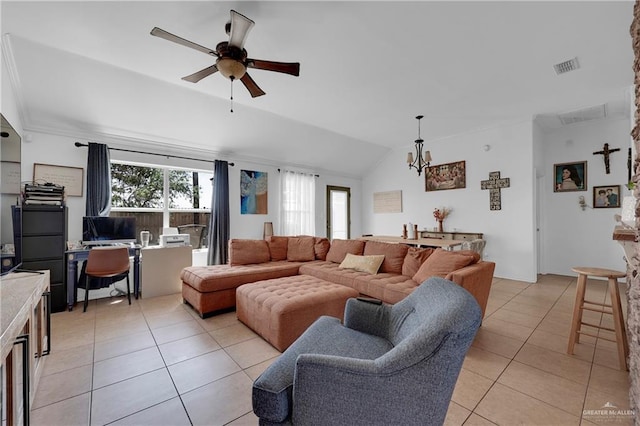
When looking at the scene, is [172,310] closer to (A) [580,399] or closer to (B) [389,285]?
(B) [389,285]

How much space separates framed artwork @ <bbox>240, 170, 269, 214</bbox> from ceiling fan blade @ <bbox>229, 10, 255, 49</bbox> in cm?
349

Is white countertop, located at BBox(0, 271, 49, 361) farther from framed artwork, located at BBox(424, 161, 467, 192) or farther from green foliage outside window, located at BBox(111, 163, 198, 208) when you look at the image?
framed artwork, located at BBox(424, 161, 467, 192)

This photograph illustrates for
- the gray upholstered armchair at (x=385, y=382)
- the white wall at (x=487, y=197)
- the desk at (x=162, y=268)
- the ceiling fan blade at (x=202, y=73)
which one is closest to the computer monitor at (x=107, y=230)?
the desk at (x=162, y=268)

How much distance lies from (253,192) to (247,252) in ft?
6.43

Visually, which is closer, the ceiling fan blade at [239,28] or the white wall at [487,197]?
the ceiling fan blade at [239,28]

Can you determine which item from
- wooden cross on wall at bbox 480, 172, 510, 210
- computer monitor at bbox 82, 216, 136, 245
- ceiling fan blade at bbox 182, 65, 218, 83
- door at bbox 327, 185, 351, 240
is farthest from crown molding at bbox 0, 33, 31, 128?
wooden cross on wall at bbox 480, 172, 510, 210

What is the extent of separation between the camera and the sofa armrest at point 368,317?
5.60ft

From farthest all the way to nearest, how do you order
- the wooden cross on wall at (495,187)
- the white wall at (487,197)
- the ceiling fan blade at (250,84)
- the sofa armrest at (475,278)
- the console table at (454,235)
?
the console table at (454,235) < the wooden cross on wall at (495,187) < the white wall at (487,197) < the ceiling fan blade at (250,84) < the sofa armrest at (475,278)

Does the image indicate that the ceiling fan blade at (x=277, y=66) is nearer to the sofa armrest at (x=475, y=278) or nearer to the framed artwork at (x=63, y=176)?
the sofa armrest at (x=475, y=278)

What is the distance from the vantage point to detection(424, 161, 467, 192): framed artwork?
546 cm

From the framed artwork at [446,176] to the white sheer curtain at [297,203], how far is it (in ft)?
8.97

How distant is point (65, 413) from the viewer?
1554 mm

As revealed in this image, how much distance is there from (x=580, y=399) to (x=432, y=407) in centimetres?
155

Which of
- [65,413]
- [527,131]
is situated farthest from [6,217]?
[527,131]
